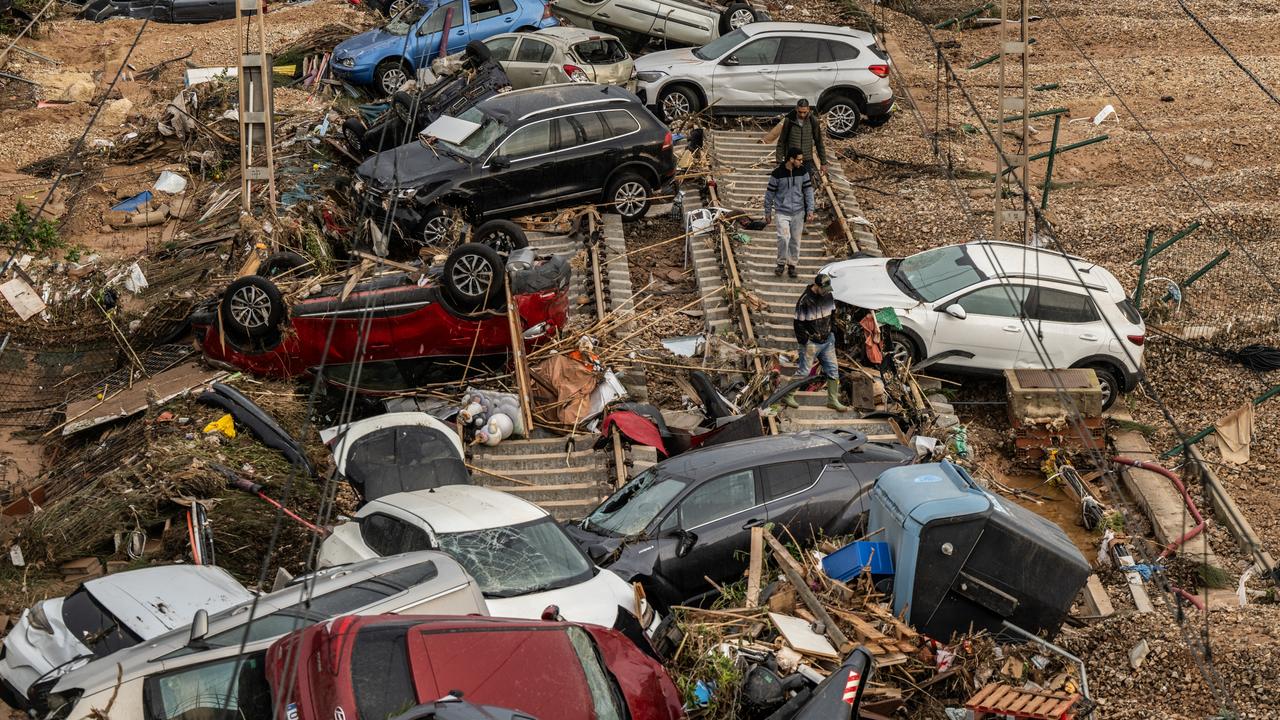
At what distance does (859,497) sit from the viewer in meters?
10.6

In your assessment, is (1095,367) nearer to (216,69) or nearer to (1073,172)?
(1073,172)

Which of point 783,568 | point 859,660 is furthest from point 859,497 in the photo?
point 859,660

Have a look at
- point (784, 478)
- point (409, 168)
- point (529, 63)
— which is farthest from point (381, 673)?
point (529, 63)

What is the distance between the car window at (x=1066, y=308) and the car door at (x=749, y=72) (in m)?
7.91

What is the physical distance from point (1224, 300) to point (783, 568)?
949cm

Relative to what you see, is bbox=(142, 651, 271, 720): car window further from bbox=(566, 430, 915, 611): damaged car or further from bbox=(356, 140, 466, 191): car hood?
bbox=(356, 140, 466, 191): car hood

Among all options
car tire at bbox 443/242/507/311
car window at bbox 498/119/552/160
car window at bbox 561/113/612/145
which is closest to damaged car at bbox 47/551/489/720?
car tire at bbox 443/242/507/311

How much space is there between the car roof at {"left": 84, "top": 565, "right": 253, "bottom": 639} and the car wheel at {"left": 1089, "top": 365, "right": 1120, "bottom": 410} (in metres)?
10.1

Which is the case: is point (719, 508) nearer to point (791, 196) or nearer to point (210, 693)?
point (210, 693)

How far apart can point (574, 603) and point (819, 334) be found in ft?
18.7

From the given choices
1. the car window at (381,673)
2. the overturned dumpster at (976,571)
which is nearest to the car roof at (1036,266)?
the overturned dumpster at (976,571)

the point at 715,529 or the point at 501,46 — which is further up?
the point at 501,46

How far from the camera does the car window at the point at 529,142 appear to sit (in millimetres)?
17047

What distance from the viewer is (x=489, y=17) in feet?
74.8
